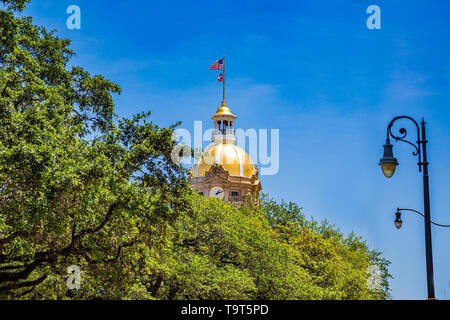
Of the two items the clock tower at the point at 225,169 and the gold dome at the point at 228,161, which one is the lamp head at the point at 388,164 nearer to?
the clock tower at the point at 225,169

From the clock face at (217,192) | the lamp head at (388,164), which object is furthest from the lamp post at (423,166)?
the clock face at (217,192)

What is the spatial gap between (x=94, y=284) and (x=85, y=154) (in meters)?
6.76

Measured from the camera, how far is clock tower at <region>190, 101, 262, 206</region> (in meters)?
105

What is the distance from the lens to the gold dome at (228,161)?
108 m

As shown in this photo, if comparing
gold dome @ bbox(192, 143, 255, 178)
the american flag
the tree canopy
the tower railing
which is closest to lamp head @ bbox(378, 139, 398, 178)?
the tree canopy

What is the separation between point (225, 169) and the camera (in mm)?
107938

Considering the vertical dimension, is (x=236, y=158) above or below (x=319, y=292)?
above

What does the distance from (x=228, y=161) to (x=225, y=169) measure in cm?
204

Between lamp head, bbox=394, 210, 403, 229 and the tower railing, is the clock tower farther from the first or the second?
lamp head, bbox=394, 210, 403, 229

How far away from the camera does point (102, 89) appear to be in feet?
92.6
